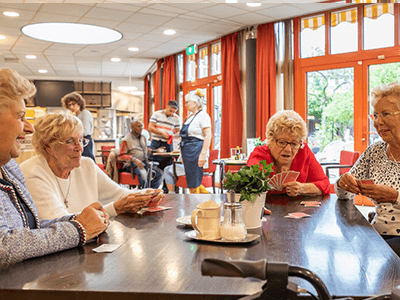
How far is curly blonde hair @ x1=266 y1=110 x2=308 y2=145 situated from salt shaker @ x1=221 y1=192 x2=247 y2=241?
4.24 ft

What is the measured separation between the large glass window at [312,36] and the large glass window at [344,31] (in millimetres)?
214

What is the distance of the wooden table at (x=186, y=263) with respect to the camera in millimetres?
953

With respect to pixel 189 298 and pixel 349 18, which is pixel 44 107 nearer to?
pixel 349 18

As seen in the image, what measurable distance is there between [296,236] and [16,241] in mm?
966

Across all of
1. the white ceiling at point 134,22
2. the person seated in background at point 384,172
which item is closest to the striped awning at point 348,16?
the white ceiling at point 134,22

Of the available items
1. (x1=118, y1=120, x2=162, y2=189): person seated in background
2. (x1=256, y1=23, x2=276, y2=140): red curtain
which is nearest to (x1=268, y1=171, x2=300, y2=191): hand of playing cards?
(x1=118, y1=120, x2=162, y2=189): person seated in background

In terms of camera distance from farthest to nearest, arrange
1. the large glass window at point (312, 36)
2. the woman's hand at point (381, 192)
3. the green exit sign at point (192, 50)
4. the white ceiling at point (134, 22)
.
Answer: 1. the green exit sign at point (192, 50)
2. the large glass window at point (312, 36)
3. the white ceiling at point (134, 22)
4. the woman's hand at point (381, 192)

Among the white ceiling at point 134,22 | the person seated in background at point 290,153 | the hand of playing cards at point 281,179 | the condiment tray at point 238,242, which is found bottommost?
the condiment tray at point 238,242

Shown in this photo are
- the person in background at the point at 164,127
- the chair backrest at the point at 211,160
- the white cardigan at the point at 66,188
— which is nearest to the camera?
the white cardigan at the point at 66,188

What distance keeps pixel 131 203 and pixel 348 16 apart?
618 centimetres

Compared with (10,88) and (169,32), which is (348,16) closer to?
(169,32)

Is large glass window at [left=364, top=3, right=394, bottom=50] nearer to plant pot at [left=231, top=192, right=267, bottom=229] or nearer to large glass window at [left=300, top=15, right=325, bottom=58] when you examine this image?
large glass window at [left=300, top=15, right=325, bottom=58]

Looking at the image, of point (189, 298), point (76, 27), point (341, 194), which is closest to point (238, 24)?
point (76, 27)

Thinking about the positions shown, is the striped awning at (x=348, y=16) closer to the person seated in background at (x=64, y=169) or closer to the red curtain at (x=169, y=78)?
the red curtain at (x=169, y=78)
